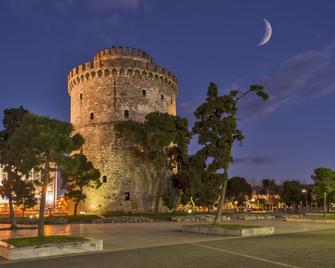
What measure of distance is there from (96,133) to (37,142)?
2984 cm

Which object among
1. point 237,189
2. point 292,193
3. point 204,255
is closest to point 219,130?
point 204,255

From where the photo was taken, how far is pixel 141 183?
4288 centimetres

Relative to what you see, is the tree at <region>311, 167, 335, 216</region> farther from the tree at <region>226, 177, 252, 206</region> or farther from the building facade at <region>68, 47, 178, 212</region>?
the tree at <region>226, 177, 252, 206</region>

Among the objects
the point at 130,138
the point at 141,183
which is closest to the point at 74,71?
the point at 130,138

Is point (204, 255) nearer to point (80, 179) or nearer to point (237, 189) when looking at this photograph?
point (80, 179)

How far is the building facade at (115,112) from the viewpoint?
1678 inches

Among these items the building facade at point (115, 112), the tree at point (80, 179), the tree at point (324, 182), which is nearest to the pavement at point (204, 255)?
the tree at point (80, 179)

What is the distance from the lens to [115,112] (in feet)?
143

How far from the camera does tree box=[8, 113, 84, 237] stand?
48.1 feet

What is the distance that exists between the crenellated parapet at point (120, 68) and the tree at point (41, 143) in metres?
29.5

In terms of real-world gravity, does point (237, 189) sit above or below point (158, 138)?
below

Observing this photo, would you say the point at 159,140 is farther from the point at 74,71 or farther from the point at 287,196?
the point at 287,196

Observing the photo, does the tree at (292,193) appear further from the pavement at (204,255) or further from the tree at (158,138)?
the pavement at (204,255)

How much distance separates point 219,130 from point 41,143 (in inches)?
420
